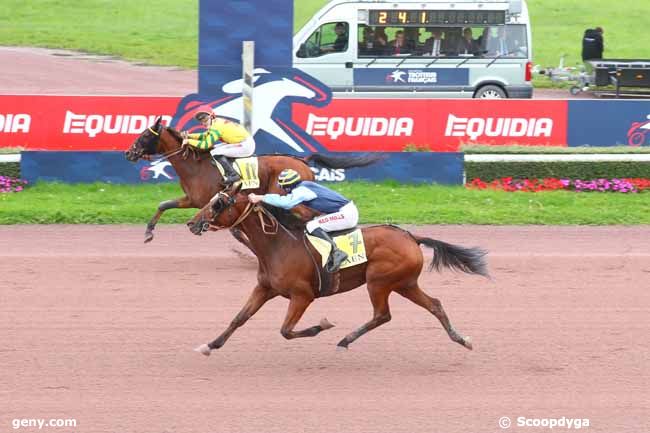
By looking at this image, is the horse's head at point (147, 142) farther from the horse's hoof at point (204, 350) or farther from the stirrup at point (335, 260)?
the stirrup at point (335, 260)

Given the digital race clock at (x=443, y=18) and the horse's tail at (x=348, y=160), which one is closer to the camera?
the horse's tail at (x=348, y=160)

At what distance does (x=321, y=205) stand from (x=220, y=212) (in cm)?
81

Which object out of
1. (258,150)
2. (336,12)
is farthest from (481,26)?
(258,150)

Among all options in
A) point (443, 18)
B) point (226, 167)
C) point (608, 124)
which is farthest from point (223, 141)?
point (443, 18)

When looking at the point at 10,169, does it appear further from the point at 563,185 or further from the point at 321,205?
the point at 321,205

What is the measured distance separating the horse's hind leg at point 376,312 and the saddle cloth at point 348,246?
0.25 metres

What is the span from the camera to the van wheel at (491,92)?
977 inches

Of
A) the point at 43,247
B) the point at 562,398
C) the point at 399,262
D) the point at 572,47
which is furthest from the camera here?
the point at 572,47

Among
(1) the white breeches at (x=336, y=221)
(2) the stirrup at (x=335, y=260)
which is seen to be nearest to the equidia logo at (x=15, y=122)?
(1) the white breeches at (x=336, y=221)

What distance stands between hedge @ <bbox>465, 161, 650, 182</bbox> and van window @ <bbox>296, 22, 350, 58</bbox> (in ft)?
28.4

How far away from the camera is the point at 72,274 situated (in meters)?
12.1

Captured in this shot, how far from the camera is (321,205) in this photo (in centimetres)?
893

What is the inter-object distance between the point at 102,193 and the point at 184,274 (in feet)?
14.2

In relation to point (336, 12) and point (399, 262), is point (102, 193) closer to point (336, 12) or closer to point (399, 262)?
point (399, 262)
